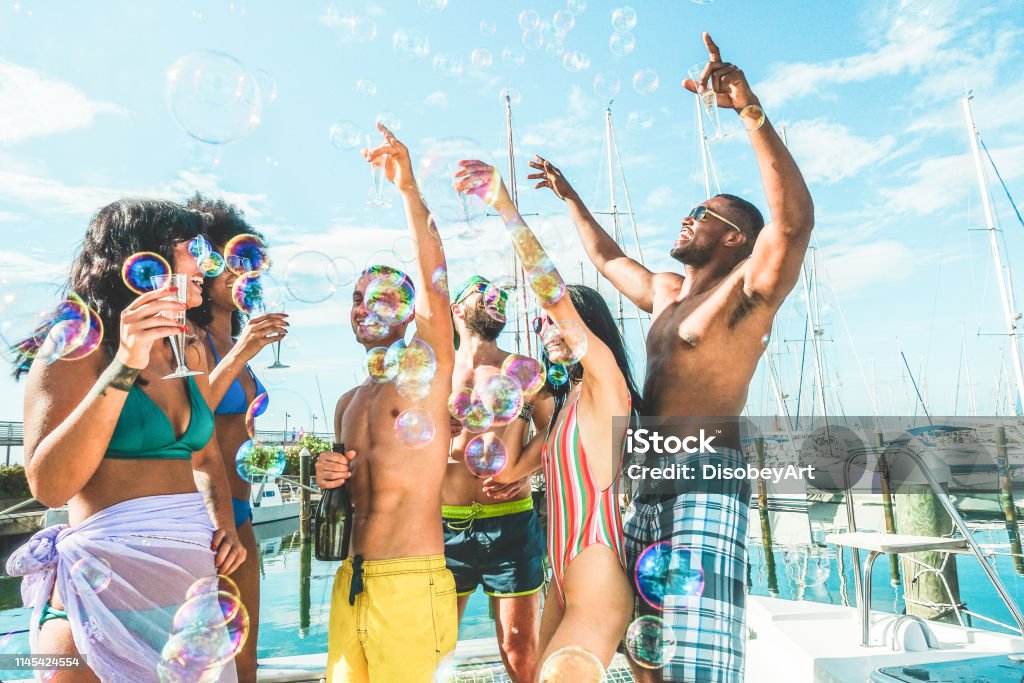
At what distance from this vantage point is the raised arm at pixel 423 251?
8.77 feet

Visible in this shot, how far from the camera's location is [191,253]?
2.34 meters

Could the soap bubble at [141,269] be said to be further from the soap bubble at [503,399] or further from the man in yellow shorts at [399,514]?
the soap bubble at [503,399]

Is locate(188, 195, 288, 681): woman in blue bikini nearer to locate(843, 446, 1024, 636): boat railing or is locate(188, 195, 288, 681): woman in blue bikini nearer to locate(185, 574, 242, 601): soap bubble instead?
locate(185, 574, 242, 601): soap bubble

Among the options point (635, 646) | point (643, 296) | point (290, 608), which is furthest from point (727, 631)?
point (290, 608)

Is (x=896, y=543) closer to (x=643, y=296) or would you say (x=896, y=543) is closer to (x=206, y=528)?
(x=643, y=296)

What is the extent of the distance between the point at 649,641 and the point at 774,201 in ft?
5.13

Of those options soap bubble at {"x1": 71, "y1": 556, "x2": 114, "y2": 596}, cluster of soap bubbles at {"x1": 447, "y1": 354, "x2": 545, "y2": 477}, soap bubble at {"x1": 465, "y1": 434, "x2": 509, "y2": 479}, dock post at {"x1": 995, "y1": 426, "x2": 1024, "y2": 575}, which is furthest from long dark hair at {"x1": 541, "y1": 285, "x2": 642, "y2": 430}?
dock post at {"x1": 995, "y1": 426, "x2": 1024, "y2": 575}

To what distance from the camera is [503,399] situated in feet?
10.4

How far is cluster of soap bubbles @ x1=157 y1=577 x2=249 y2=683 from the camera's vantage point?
1.96 meters

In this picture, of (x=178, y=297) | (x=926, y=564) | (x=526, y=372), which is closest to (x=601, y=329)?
(x=526, y=372)

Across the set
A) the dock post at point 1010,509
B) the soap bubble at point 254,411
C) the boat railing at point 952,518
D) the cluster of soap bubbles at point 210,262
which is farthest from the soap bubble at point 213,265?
the dock post at point 1010,509

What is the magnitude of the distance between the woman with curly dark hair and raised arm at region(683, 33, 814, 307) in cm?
193

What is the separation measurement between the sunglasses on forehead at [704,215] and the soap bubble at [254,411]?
2228mm

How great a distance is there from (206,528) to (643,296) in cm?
208
